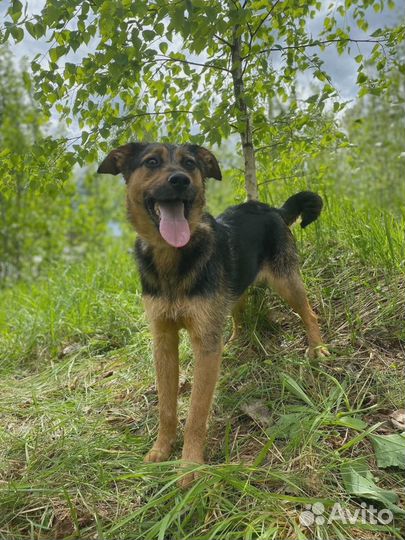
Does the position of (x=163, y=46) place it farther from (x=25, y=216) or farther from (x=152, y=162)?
(x=25, y=216)

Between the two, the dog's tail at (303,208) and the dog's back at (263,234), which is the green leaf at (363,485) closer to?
the dog's back at (263,234)

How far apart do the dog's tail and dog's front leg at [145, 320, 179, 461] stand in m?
1.81

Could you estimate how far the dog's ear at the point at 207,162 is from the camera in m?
3.77

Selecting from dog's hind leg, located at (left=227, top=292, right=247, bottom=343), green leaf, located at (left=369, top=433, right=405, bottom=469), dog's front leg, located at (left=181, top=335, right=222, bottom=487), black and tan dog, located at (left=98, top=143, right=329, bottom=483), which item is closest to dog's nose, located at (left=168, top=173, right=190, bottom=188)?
black and tan dog, located at (left=98, top=143, right=329, bottom=483)

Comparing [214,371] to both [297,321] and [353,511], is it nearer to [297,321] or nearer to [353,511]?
[353,511]

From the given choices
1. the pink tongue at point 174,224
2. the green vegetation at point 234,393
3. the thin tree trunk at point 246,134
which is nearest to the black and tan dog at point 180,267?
the pink tongue at point 174,224

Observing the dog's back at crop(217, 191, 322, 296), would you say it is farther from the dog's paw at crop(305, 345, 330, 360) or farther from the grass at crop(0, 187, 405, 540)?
the dog's paw at crop(305, 345, 330, 360)

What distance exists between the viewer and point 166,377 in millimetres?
3490

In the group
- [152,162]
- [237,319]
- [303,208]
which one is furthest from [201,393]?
[303,208]

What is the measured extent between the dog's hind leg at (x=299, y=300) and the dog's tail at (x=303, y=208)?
62cm

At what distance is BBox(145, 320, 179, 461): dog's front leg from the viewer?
11.2 ft

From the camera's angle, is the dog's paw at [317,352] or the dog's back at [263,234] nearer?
the dog's paw at [317,352]

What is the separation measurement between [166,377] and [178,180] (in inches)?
54.4

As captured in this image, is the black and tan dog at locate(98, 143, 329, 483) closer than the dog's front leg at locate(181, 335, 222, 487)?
No
